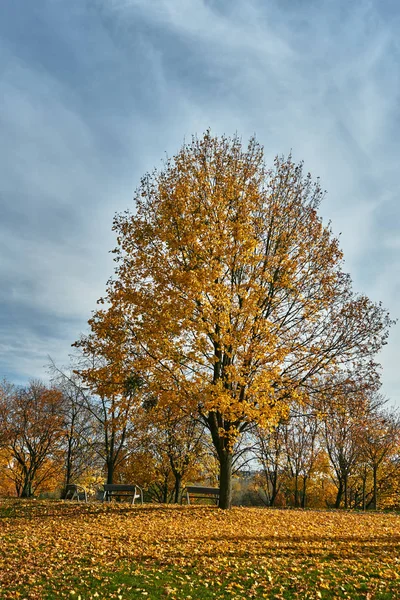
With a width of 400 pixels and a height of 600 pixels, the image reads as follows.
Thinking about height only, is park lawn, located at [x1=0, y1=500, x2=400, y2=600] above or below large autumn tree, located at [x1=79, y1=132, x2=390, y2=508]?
below

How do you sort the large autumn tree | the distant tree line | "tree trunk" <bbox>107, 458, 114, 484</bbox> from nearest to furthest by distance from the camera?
the large autumn tree
"tree trunk" <bbox>107, 458, 114, 484</bbox>
the distant tree line

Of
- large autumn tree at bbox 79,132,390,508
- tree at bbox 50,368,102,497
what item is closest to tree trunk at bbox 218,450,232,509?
large autumn tree at bbox 79,132,390,508

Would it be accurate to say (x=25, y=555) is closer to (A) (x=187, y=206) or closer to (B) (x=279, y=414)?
(B) (x=279, y=414)

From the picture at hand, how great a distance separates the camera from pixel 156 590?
240 inches

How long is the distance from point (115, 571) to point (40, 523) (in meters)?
5.03

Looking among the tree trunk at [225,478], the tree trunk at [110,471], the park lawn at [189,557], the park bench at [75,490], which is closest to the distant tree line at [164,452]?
the tree trunk at [110,471]

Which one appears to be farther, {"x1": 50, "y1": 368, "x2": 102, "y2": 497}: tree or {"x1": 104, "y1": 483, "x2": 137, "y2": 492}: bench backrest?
{"x1": 50, "y1": 368, "x2": 102, "y2": 497}: tree

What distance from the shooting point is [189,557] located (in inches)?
305

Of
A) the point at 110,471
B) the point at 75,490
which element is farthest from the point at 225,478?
the point at 110,471

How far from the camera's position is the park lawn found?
6.13 m

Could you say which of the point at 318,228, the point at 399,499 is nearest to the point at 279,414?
the point at 318,228

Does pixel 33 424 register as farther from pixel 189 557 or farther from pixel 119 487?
pixel 189 557

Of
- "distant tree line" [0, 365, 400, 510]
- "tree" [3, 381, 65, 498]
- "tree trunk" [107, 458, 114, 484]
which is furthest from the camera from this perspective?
"tree" [3, 381, 65, 498]

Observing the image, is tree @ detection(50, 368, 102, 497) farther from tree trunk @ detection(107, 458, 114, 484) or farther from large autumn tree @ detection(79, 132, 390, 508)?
large autumn tree @ detection(79, 132, 390, 508)
